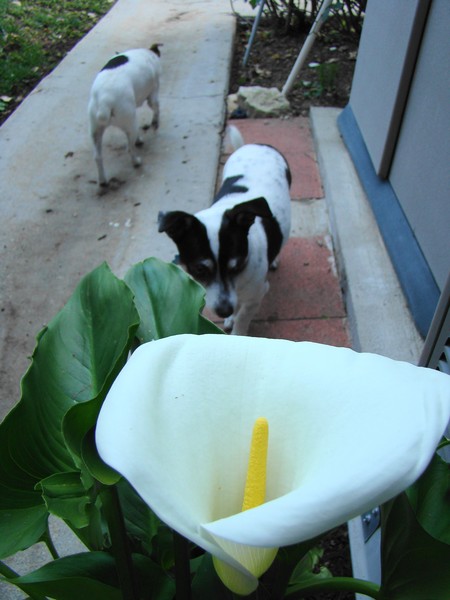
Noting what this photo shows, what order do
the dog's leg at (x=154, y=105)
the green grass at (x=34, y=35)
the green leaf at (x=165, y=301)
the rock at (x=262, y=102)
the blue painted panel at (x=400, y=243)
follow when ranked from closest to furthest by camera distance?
→ the green leaf at (x=165, y=301), the blue painted panel at (x=400, y=243), the dog's leg at (x=154, y=105), the rock at (x=262, y=102), the green grass at (x=34, y=35)

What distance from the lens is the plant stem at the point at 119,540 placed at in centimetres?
71

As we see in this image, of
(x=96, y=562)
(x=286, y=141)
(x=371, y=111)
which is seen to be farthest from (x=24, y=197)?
(x=96, y=562)

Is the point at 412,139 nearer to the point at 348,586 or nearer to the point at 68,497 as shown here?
the point at 348,586

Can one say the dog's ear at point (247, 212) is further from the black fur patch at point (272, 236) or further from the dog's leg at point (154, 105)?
the dog's leg at point (154, 105)

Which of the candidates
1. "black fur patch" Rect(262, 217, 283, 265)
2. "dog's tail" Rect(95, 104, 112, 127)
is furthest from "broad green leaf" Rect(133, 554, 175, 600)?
"dog's tail" Rect(95, 104, 112, 127)

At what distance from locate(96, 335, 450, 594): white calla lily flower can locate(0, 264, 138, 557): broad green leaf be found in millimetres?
156

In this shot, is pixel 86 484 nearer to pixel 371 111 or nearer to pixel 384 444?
pixel 384 444

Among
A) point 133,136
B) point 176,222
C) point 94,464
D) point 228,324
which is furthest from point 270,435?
point 133,136

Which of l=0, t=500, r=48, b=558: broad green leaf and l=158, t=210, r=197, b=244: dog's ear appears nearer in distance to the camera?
l=0, t=500, r=48, b=558: broad green leaf

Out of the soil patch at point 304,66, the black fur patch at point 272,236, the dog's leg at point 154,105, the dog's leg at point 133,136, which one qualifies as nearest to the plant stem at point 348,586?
the black fur patch at point 272,236

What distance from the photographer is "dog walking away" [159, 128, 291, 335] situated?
1.95m

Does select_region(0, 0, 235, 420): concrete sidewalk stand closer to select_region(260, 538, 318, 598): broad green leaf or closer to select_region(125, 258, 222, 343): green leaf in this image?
select_region(125, 258, 222, 343): green leaf

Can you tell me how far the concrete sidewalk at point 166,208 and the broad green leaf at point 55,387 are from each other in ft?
3.04

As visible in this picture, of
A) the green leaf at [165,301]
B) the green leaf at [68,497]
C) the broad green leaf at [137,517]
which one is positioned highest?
the green leaf at [165,301]
